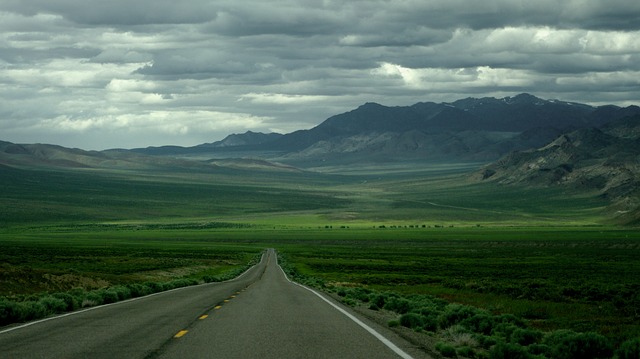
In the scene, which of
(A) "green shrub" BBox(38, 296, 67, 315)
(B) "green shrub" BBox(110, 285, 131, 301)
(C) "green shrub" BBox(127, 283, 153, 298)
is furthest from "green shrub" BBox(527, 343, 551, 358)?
Answer: (C) "green shrub" BBox(127, 283, 153, 298)

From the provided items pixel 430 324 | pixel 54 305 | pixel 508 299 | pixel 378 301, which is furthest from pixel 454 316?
pixel 508 299

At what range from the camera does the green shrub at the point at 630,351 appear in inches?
577

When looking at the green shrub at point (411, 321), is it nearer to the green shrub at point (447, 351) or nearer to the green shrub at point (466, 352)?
the green shrub at point (466, 352)

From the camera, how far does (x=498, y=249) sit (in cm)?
11606

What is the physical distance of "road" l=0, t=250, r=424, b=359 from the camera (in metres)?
15.0

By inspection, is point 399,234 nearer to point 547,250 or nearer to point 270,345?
point 547,250

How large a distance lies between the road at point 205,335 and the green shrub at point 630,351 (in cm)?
340

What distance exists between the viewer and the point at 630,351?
14695 millimetres

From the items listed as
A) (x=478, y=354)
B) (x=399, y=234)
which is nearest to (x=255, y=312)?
(x=478, y=354)

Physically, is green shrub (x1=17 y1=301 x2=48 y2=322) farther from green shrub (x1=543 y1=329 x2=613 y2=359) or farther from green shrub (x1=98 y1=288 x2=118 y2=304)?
green shrub (x1=543 y1=329 x2=613 y2=359)

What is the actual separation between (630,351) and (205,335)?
794 cm

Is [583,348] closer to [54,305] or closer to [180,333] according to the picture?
[180,333]

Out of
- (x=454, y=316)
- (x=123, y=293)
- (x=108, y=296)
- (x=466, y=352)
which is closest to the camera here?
(x=466, y=352)

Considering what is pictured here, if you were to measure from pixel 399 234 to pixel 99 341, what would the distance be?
151 m
